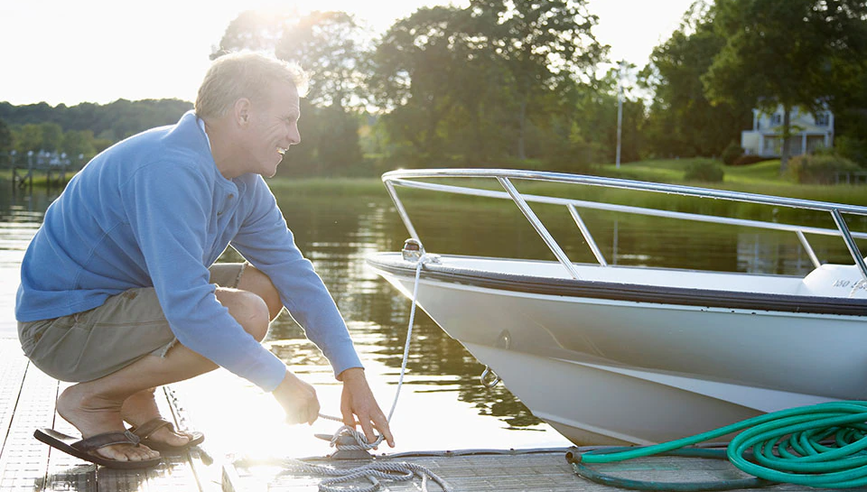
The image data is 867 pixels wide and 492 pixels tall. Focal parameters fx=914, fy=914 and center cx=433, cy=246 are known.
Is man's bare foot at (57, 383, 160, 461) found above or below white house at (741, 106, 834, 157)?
below

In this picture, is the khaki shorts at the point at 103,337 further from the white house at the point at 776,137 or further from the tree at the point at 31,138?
the tree at the point at 31,138

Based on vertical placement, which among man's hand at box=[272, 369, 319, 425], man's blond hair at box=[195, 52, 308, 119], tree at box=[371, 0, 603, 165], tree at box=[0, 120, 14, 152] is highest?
tree at box=[371, 0, 603, 165]

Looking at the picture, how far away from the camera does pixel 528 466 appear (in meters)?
3.00

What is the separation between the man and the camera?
97.7 inches

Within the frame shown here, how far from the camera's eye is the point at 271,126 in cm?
271

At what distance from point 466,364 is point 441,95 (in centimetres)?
4564

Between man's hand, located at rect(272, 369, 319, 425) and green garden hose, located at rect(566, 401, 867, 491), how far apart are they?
3.06 feet

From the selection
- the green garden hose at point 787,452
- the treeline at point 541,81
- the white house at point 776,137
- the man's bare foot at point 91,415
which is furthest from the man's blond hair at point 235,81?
the white house at point 776,137

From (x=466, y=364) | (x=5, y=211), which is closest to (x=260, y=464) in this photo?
(x=466, y=364)

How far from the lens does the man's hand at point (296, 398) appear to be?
2.52m

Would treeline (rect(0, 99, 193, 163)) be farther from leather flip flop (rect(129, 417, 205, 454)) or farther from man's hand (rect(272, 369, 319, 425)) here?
man's hand (rect(272, 369, 319, 425))

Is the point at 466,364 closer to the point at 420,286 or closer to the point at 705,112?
the point at 420,286

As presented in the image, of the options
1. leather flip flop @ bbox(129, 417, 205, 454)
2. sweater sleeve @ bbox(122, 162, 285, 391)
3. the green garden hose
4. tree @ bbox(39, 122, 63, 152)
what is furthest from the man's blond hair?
tree @ bbox(39, 122, 63, 152)

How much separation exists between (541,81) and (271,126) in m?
48.6
